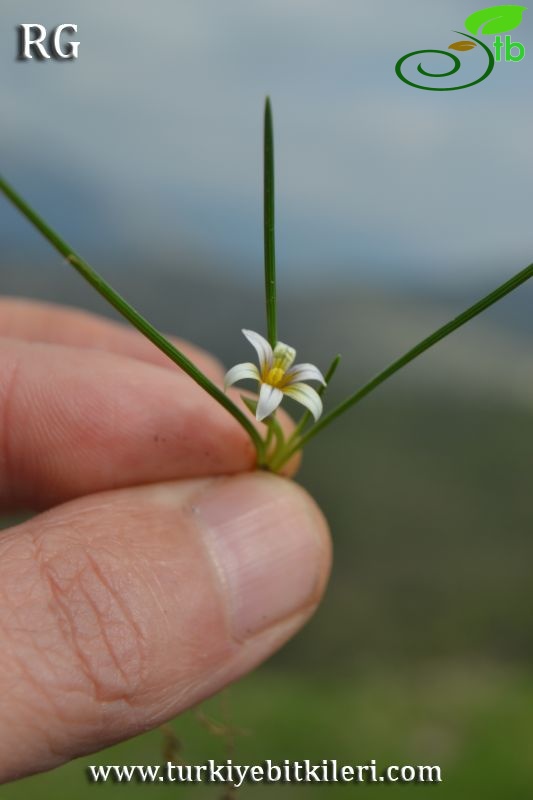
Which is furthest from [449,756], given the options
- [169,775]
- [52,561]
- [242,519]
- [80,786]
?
[52,561]

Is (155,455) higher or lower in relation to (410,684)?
higher

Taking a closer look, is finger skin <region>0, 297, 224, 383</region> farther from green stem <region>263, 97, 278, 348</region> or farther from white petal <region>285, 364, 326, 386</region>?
green stem <region>263, 97, 278, 348</region>

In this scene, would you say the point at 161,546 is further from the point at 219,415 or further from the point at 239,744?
the point at 239,744

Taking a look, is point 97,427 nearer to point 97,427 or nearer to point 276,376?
point 97,427

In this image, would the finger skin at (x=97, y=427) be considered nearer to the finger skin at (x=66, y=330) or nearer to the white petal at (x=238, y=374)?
the white petal at (x=238, y=374)

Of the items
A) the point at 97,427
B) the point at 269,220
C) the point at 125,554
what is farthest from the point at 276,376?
the point at 97,427

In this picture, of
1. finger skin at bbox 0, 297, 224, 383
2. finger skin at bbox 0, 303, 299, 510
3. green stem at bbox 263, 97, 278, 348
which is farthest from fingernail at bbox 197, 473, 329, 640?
finger skin at bbox 0, 297, 224, 383

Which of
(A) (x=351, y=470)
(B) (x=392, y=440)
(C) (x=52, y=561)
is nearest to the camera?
(C) (x=52, y=561)

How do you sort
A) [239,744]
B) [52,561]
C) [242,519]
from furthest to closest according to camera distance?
[239,744] < [242,519] < [52,561]
